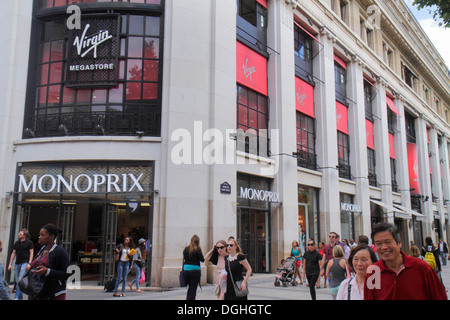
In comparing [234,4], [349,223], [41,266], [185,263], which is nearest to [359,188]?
[349,223]

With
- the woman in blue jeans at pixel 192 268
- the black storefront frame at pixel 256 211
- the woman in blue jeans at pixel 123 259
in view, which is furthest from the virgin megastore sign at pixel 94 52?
the woman in blue jeans at pixel 192 268

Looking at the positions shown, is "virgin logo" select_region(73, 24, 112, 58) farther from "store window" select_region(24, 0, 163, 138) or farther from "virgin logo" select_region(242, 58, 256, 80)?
"virgin logo" select_region(242, 58, 256, 80)

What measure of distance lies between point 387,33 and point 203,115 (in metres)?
24.7

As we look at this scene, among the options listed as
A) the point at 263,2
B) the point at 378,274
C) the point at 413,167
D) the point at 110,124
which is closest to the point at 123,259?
the point at 110,124

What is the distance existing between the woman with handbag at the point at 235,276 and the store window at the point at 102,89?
7.75 metres

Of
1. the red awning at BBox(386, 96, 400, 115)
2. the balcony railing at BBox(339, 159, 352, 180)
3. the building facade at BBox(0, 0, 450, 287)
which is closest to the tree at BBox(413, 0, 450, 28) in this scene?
the building facade at BBox(0, 0, 450, 287)

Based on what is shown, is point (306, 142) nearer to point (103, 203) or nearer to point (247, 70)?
point (247, 70)

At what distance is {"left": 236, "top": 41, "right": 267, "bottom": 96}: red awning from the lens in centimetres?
1689

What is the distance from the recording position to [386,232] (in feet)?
11.4

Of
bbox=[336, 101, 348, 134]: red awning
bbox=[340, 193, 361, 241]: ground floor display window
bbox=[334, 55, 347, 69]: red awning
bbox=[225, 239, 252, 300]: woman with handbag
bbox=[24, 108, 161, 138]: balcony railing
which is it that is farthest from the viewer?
bbox=[334, 55, 347, 69]: red awning

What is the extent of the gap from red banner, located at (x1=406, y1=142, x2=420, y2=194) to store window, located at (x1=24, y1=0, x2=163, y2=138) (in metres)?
27.1

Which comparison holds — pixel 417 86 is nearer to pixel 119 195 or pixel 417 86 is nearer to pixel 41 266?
pixel 119 195

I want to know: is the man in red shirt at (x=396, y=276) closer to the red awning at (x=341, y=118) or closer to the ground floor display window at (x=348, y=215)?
the ground floor display window at (x=348, y=215)

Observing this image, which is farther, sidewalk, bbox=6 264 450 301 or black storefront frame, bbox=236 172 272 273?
black storefront frame, bbox=236 172 272 273
